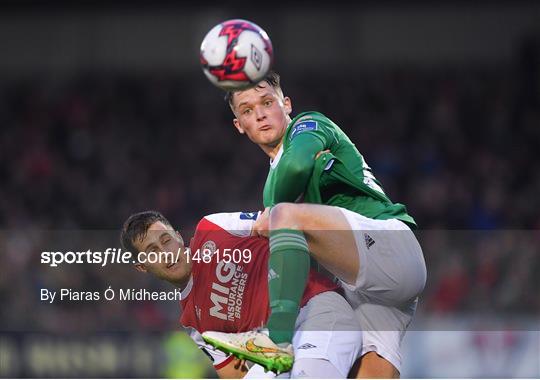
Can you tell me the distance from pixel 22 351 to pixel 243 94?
4950 mm

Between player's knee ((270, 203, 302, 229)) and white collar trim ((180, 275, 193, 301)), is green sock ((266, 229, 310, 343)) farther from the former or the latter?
white collar trim ((180, 275, 193, 301))

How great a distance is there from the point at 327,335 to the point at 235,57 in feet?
4.67

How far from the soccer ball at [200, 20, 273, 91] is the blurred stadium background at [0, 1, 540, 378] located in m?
3.57

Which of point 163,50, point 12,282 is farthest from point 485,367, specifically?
point 163,50

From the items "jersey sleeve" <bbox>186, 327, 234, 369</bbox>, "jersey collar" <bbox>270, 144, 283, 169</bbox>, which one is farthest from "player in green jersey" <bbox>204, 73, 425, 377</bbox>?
"jersey sleeve" <bbox>186, 327, 234, 369</bbox>

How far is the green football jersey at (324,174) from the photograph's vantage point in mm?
4648

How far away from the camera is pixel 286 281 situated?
4.50 meters

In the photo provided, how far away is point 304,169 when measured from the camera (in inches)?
181

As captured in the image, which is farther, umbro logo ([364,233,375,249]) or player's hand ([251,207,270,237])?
player's hand ([251,207,270,237])

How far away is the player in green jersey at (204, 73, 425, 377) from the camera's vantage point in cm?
452

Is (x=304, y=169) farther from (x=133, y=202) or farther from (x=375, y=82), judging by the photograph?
(x=375, y=82)

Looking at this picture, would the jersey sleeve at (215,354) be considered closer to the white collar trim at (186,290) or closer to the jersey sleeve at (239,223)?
the white collar trim at (186,290)

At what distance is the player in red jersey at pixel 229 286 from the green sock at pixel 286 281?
0.46m

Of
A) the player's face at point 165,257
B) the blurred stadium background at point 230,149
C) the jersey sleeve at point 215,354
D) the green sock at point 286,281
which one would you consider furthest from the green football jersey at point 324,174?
the blurred stadium background at point 230,149
